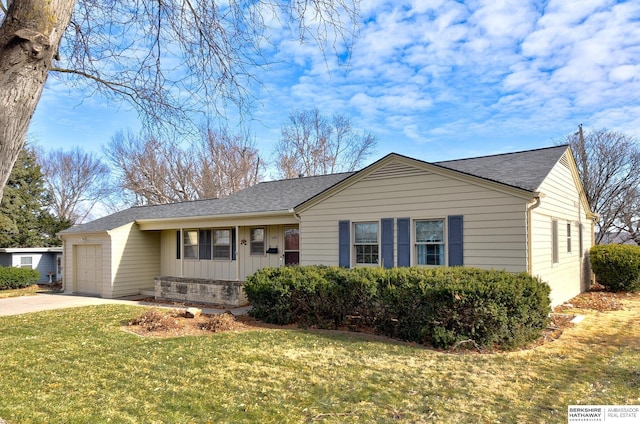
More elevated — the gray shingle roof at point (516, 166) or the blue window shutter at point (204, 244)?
the gray shingle roof at point (516, 166)

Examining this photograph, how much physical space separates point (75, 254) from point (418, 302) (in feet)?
51.0

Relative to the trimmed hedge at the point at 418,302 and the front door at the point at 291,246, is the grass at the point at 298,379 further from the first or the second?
the front door at the point at 291,246

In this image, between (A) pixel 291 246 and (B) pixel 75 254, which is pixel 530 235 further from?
(B) pixel 75 254

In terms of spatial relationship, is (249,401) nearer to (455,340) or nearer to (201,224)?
(455,340)

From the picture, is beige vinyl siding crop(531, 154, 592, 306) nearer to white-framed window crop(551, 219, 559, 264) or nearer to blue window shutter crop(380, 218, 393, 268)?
white-framed window crop(551, 219, 559, 264)

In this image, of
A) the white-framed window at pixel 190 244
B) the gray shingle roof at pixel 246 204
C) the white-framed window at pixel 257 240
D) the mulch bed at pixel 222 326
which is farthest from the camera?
the white-framed window at pixel 190 244

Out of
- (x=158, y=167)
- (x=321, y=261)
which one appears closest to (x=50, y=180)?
(x=158, y=167)

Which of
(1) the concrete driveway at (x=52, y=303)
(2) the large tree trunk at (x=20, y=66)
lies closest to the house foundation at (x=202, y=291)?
(1) the concrete driveway at (x=52, y=303)

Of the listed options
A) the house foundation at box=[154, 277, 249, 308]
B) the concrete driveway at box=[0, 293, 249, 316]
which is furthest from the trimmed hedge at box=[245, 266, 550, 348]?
the house foundation at box=[154, 277, 249, 308]

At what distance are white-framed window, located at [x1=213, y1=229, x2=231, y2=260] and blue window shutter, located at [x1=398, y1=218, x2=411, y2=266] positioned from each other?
7.21 meters

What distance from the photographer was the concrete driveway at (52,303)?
Result: 1163 centimetres

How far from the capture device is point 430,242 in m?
10.2

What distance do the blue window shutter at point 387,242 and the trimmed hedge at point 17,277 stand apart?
17959mm

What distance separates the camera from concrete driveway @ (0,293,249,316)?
1163cm
